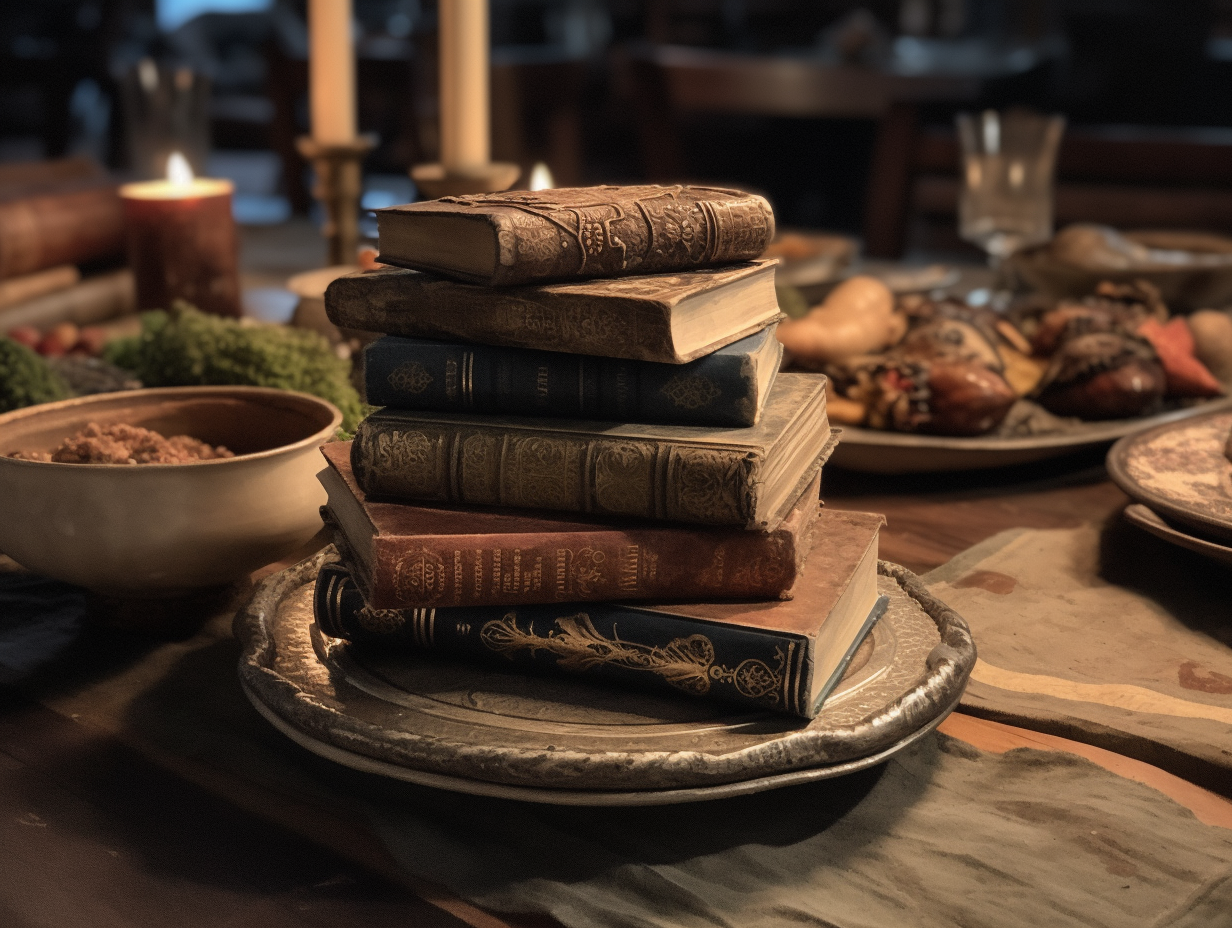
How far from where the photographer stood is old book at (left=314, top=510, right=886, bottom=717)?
58 centimetres

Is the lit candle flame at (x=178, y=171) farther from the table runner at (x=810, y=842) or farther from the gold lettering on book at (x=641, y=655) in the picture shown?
the gold lettering on book at (x=641, y=655)

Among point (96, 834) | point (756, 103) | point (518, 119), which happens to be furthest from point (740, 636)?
point (756, 103)

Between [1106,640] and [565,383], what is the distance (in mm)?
401

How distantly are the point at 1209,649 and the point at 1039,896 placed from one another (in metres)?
0.32

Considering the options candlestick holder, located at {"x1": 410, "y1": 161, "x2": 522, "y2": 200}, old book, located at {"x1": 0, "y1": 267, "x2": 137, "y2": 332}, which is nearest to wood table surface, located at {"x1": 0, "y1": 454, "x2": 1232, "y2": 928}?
candlestick holder, located at {"x1": 410, "y1": 161, "x2": 522, "y2": 200}

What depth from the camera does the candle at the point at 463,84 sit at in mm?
1257

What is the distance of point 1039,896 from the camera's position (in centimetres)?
52

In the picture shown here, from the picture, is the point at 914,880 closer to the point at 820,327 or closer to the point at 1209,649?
the point at 1209,649

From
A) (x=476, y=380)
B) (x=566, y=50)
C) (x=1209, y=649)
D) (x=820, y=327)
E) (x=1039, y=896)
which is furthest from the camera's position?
(x=566, y=50)

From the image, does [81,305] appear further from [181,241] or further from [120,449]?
[120,449]

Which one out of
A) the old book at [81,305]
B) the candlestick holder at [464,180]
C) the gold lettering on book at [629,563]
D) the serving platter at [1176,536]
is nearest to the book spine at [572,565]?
the gold lettering on book at [629,563]

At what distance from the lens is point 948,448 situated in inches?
40.6

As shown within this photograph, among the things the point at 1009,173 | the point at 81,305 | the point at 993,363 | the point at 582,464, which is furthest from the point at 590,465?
the point at 1009,173

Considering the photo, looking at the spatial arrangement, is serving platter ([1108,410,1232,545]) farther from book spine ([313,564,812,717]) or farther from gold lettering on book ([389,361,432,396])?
gold lettering on book ([389,361,432,396])
